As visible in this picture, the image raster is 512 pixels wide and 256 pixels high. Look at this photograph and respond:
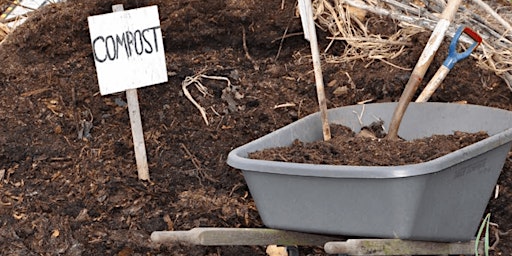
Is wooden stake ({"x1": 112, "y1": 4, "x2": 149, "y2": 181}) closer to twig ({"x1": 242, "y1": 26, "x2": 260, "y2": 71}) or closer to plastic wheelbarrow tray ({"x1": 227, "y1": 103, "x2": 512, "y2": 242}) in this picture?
plastic wheelbarrow tray ({"x1": 227, "y1": 103, "x2": 512, "y2": 242})

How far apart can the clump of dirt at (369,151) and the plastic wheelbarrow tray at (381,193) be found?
0.08m

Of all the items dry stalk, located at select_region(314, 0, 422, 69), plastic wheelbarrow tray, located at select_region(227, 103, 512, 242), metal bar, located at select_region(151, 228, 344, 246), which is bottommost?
metal bar, located at select_region(151, 228, 344, 246)

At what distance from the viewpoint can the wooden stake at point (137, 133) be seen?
2938mm

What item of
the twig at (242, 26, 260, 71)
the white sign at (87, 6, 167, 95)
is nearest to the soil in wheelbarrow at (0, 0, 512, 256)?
the twig at (242, 26, 260, 71)

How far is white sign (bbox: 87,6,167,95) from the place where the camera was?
284 cm

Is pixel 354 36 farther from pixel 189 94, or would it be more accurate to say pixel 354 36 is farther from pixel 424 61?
pixel 424 61

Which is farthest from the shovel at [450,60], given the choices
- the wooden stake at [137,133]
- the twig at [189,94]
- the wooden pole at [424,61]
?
the wooden stake at [137,133]

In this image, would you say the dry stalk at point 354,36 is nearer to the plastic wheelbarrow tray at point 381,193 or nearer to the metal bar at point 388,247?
the plastic wheelbarrow tray at point 381,193

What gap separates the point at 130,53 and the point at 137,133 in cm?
26

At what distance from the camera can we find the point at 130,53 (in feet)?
9.48

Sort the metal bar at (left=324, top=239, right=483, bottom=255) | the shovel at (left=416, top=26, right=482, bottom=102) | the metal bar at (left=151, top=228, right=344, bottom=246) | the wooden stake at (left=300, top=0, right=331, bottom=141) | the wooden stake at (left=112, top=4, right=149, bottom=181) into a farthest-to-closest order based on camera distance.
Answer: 1. the wooden stake at (left=112, top=4, right=149, bottom=181)
2. the shovel at (left=416, top=26, right=482, bottom=102)
3. the wooden stake at (left=300, top=0, right=331, bottom=141)
4. the metal bar at (left=151, top=228, right=344, bottom=246)
5. the metal bar at (left=324, top=239, right=483, bottom=255)

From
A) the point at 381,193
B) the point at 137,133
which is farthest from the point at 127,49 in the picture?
the point at 381,193

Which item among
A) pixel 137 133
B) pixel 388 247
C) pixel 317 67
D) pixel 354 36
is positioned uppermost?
pixel 317 67

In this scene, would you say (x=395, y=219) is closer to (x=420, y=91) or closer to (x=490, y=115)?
(x=490, y=115)
